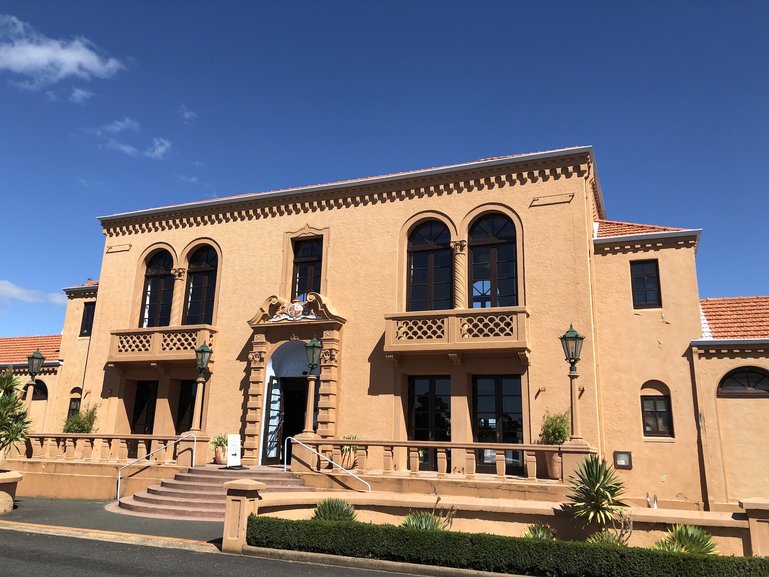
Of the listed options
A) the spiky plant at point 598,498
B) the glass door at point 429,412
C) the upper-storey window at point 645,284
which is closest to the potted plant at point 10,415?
the glass door at point 429,412

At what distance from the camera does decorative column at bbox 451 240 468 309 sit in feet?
56.5

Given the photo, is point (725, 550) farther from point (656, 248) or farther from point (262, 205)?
point (262, 205)

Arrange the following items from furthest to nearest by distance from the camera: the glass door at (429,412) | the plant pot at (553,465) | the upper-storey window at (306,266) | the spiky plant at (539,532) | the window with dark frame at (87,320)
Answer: the window with dark frame at (87,320) → the upper-storey window at (306,266) → the glass door at (429,412) → the plant pot at (553,465) → the spiky plant at (539,532)

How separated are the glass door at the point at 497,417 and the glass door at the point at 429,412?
2.78 feet

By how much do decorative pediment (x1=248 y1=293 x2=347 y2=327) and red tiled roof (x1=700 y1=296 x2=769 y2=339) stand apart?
35.4 ft

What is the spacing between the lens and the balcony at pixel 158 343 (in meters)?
19.8

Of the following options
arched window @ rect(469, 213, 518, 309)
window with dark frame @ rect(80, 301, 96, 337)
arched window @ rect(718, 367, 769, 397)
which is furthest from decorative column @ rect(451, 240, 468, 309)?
window with dark frame @ rect(80, 301, 96, 337)

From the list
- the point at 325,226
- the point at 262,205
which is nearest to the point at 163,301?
the point at 262,205

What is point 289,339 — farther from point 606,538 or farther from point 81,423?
point 606,538

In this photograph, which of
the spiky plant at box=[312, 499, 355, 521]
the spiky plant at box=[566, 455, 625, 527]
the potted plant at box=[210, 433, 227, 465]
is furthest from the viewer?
the potted plant at box=[210, 433, 227, 465]

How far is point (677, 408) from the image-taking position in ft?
51.6

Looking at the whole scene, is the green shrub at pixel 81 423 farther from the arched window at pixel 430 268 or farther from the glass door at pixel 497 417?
the glass door at pixel 497 417

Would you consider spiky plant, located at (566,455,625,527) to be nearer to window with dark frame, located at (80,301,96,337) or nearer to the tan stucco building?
the tan stucco building

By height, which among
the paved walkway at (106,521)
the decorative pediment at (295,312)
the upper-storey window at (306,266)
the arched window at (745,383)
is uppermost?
the upper-storey window at (306,266)
